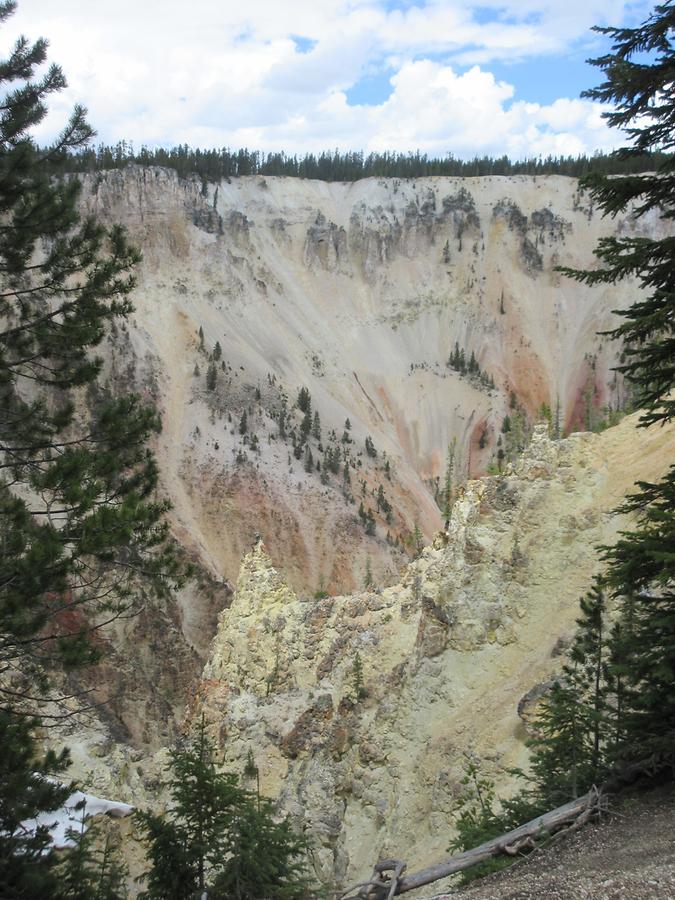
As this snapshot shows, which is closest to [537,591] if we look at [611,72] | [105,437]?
[105,437]

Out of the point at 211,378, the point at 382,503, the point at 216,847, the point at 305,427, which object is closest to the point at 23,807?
the point at 216,847

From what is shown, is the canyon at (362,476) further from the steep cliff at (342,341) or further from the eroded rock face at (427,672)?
the steep cliff at (342,341)

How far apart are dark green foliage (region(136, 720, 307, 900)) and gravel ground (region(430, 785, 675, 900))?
2831 millimetres

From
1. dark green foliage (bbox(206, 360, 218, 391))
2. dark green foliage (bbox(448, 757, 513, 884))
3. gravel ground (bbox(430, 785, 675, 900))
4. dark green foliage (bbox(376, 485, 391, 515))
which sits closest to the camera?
gravel ground (bbox(430, 785, 675, 900))

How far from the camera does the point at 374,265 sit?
10469 cm

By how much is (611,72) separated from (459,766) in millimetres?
14288

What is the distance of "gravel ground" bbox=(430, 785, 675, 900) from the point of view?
6.69 m

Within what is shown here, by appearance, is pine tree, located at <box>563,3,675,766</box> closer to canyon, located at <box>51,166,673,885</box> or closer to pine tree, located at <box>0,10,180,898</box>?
canyon, located at <box>51,166,673,885</box>

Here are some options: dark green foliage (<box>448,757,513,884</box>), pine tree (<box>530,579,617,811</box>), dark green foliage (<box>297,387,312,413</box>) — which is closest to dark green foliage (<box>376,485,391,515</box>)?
dark green foliage (<box>297,387,312,413</box>)

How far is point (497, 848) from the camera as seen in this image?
9.05 metres

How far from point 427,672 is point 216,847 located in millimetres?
9925

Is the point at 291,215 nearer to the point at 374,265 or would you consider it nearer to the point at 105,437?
→ the point at 374,265

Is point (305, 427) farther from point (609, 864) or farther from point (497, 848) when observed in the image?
point (609, 864)

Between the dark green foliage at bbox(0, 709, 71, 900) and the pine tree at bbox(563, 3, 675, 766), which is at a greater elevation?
the pine tree at bbox(563, 3, 675, 766)
